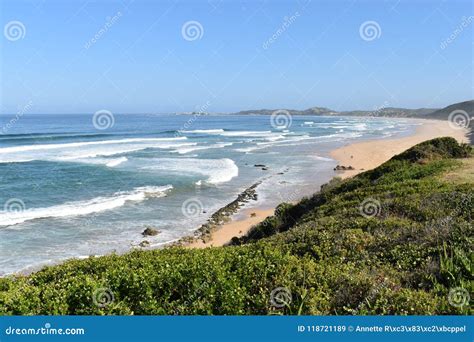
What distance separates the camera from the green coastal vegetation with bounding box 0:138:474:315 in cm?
524

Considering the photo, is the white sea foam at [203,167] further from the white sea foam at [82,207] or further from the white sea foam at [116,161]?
the white sea foam at [82,207]

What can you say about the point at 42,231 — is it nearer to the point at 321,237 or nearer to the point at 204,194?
the point at 204,194

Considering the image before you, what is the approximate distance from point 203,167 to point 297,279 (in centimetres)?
3246

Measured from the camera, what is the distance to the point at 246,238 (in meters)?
16.4

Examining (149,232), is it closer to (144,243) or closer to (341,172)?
(144,243)

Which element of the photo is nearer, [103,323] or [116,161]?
[103,323]

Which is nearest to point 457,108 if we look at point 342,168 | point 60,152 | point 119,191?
point 342,168

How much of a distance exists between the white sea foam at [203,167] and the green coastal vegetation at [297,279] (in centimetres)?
2372

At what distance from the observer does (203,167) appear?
38125mm

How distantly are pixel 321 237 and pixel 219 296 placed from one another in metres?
3.36

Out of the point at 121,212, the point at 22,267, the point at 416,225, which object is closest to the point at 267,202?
the point at 121,212

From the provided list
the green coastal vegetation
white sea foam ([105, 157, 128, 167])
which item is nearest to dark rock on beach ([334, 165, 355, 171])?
white sea foam ([105, 157, 128, 167])

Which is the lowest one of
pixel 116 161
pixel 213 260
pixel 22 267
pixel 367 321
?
pixel 22 267

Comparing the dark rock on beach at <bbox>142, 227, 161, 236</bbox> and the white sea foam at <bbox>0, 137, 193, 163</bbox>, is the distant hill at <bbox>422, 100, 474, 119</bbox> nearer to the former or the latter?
the white sea foam at <bbox>0, 137, 193, 163</bbox>
